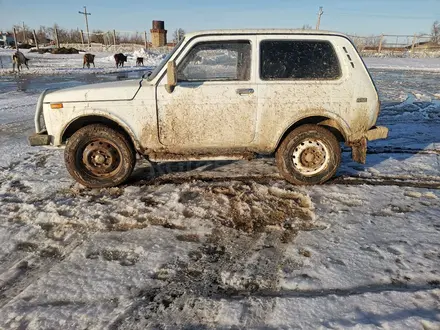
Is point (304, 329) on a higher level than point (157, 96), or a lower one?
lower

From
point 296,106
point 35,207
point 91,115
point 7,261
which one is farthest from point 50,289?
point 296,106

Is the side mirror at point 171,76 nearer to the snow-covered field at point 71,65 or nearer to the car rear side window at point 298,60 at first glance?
the car rear side window at point 298,60

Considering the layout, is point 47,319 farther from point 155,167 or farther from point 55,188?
point 155,167

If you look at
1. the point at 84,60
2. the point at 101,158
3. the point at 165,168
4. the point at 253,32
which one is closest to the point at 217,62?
the point at 253,32

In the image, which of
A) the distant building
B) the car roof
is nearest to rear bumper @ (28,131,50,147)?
the car roof

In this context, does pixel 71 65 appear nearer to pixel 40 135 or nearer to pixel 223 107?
pixel 40 135

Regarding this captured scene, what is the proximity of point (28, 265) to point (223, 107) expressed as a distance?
2.84 m

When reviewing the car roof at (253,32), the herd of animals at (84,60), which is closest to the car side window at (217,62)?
the car roof at (253,32)

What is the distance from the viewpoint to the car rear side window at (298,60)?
14.4 feet

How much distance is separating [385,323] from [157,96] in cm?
347

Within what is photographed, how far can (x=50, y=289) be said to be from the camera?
2.69 m

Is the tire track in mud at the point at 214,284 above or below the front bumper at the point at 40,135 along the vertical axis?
below

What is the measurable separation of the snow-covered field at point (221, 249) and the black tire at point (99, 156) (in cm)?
21

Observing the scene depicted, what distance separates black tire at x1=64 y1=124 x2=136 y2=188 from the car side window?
1232 mm
